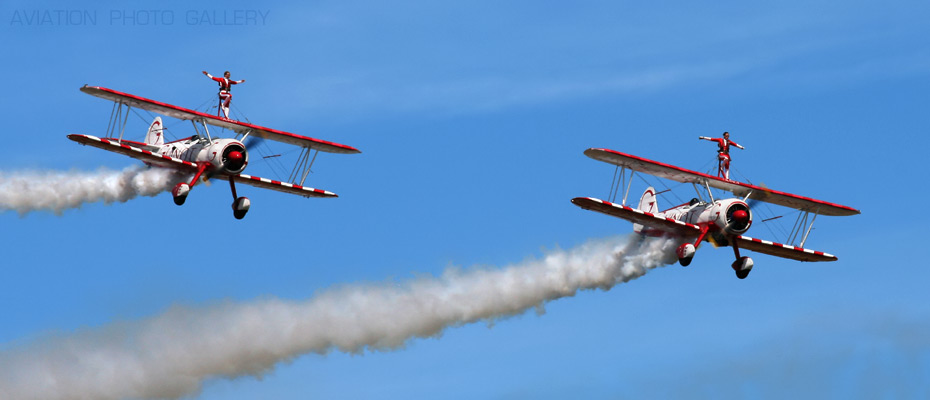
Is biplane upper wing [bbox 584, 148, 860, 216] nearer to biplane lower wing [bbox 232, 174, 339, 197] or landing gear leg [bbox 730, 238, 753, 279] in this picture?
landing gear leg [bbox 730, 238, 753, 279]

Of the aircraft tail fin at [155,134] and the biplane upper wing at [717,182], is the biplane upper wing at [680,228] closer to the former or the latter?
the biplane upper wing at [717,182]

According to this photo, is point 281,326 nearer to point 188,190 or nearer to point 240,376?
point 240,376

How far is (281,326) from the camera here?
6581cm

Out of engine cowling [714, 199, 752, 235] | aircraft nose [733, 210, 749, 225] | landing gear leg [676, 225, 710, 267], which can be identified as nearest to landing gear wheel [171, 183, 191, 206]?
landing gear leg [676, 225, 710, 267]

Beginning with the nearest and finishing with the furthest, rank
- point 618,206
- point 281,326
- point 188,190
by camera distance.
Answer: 1. point 618,206
2. point 188,190
3. point 281,326

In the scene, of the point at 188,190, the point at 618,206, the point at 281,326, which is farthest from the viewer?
the point at 281,326

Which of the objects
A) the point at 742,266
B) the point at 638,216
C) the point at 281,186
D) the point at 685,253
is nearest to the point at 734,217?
the point at 685,253

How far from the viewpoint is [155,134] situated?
64.0 meters

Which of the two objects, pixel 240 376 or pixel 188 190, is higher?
pixel 188 190

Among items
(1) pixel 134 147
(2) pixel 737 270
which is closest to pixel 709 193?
(2) pixel 737 270

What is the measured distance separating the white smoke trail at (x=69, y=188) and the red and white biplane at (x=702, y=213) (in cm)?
1656

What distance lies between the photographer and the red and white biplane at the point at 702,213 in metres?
57.8

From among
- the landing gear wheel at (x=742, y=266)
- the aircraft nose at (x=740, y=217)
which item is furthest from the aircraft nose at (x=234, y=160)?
the landing gear wheel at (x=742, y=266)

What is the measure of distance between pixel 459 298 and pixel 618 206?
932cm
